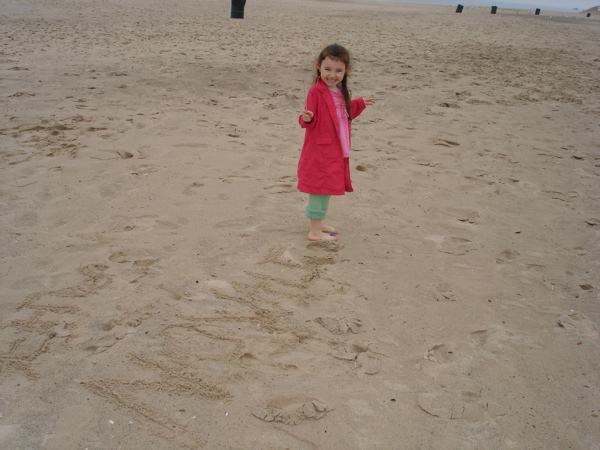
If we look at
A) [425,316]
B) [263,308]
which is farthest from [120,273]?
[425,316]

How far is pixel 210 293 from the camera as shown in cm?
277

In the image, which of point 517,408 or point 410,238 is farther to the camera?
point 410,238

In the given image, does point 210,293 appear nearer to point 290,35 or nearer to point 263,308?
point 263,308

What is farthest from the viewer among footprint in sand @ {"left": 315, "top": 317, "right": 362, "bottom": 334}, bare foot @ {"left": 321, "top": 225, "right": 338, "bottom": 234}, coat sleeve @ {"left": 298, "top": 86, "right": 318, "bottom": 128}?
bare foot @ {"left": 321, "top": 225, "right": 338, "bottom": 234}

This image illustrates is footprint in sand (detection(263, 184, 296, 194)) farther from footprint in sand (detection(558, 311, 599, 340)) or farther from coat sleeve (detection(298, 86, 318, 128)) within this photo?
footprint in sand (detection(558, 311, 599, 340))

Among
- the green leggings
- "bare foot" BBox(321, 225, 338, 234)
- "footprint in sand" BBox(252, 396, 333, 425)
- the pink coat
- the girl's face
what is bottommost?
"footprint in sand" BBox(252, 396, 333, 425)

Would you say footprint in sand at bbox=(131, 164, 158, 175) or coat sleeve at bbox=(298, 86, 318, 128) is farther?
footprint in sand at bbox=(131, 164, 158, 175)

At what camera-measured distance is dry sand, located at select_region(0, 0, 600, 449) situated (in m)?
2.02

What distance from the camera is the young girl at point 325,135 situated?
3174mm

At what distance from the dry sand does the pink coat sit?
421 millimetres

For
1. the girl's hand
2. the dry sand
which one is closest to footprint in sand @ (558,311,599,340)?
the dry sand

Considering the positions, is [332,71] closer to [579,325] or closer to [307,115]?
[307,115]

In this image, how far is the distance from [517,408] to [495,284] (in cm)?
104

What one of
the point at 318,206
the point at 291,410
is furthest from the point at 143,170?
the point at 291,410
